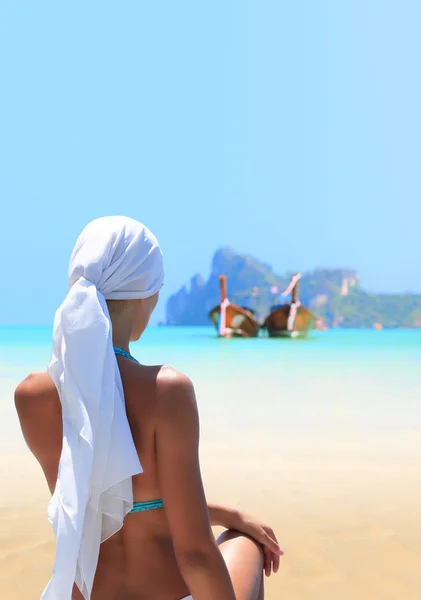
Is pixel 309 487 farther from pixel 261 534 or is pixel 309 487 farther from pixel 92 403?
pixel 92 403

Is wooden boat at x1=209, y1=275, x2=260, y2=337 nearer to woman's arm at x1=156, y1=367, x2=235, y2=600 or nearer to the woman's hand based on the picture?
the woman's hand

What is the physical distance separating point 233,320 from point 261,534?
125 feet

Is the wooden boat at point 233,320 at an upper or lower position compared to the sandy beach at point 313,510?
lower

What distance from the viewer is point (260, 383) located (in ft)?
39.9

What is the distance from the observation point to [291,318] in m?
39.6

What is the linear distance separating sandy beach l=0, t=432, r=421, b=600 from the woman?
1436mm

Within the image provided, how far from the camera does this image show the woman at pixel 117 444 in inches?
55.3

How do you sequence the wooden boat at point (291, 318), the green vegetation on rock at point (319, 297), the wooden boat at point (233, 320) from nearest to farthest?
the wooden boat at point (233, 320), the wooden boat at point (291, 318), the green vegetation on rock at point (319, 297)

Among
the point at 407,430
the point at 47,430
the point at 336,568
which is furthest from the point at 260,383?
the point at 47,430

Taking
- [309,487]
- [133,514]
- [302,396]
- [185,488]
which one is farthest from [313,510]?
[302,396]

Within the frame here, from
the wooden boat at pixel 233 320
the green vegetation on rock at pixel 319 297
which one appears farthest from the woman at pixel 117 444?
the green vegetation on rock at pixel 319 297

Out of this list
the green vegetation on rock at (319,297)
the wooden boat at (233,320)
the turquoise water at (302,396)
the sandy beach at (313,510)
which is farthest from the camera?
the green vegetation on rock at (319,297)

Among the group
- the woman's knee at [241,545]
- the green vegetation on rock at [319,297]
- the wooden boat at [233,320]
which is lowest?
the green vegetation on rock at [319,297]

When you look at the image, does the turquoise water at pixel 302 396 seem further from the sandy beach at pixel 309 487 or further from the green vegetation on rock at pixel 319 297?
the green vegetation on rock at pixel 319 297
